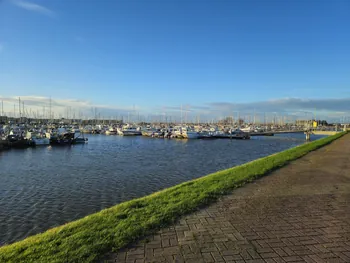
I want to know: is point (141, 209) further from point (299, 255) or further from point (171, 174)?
point (171, 174)

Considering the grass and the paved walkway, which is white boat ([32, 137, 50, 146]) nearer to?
the grass

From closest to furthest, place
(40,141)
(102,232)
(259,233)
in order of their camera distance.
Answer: (259,233), (102,232), (40,141)

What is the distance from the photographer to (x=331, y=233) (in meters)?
5.12

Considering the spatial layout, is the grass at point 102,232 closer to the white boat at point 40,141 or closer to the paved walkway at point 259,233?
the paved walkway at point 259,233

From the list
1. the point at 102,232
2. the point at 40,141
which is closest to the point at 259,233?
the point at 102,232

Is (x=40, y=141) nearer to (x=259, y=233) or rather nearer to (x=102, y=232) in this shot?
(x=102, y=232)

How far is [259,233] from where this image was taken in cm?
509

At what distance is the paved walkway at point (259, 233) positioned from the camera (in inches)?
167

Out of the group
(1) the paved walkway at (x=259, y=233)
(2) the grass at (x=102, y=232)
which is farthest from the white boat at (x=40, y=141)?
(1) the paved walkway at (x=259, y=233)

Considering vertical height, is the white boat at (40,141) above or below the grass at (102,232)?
below

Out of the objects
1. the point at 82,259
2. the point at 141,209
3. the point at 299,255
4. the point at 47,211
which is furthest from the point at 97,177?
the point at 299,255

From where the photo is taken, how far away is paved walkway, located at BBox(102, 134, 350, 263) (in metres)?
4.23

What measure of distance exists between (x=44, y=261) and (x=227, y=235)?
3142 millimetres

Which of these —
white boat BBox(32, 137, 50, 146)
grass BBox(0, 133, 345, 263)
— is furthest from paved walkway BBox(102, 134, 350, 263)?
white boat BBox(32, 137, 50, 146)
